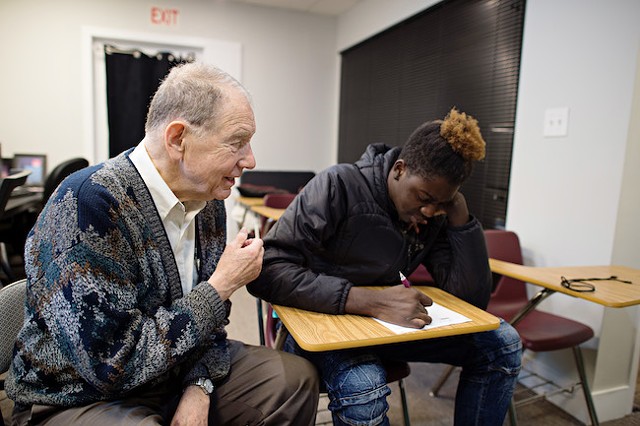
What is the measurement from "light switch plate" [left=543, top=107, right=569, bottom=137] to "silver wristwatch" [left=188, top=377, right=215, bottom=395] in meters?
2.00

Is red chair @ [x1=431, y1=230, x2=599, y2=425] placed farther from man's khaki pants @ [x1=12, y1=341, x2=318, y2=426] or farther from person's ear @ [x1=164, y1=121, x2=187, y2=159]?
person's ear @ [x1=164, y1=121, x2=187, y2=159]

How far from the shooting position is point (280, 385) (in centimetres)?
109

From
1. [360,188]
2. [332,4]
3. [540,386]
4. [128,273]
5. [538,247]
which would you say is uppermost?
[332,4]

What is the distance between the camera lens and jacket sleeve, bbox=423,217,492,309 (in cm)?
148

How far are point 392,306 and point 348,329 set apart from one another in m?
0.15

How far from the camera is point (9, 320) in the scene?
1013 mm

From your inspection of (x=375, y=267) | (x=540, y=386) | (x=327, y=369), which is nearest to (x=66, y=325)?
(x=327, y=369)

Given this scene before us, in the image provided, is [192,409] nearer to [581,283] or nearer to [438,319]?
[438,319]

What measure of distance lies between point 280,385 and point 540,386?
1.69 metres

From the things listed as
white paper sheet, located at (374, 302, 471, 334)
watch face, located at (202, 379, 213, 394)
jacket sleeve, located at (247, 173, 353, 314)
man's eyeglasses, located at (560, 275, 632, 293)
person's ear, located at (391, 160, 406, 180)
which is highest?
person's ear, located at (391, 160, 406, 180)

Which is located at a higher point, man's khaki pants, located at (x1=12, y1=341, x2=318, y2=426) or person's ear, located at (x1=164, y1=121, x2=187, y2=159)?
person's ear, located at (x1=164, y1=121, x2=187, y2=159)

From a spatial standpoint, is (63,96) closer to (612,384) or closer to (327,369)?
(327,369)

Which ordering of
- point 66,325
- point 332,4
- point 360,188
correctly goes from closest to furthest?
point 66,325
point 360,188
point 332,4

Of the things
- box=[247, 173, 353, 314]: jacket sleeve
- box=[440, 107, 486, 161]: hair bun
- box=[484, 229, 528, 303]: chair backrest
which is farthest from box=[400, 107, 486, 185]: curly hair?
box=[484, 229, 528, 303]: chair backrest
